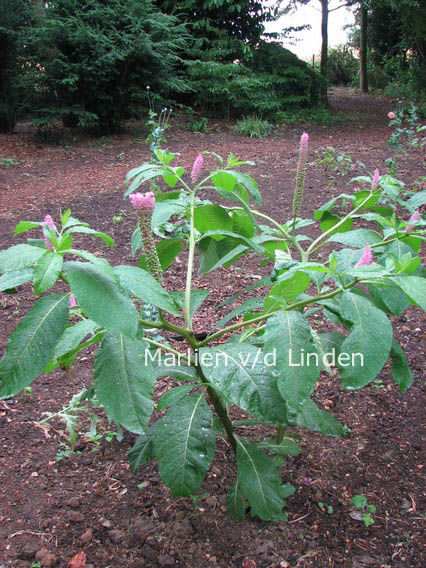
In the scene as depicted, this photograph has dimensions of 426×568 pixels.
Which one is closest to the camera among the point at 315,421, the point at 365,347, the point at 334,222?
the point at 365,347

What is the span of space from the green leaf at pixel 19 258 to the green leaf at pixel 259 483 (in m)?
1.00

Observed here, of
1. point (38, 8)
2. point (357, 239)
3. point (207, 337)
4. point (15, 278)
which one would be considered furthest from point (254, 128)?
point (15, 278)

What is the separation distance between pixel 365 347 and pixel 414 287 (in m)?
0.18

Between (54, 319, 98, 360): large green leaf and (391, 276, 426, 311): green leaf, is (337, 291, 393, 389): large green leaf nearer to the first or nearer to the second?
(391, 276, 426, 311): green leaf

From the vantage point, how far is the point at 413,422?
87.0 inches

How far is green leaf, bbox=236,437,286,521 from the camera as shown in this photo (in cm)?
153

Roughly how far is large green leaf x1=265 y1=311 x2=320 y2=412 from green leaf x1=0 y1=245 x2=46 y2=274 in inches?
22.9

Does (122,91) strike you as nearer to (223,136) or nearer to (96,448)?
(223,136)

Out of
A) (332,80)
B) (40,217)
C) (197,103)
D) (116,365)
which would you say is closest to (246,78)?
(197,103)

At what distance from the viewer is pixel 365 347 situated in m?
1.11

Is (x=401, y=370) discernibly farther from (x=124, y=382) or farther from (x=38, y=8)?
(x=38, y=8)

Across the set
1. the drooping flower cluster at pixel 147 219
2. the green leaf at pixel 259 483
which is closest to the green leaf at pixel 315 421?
the green leaf at pixel 259 483

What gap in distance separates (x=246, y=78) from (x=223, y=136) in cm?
185

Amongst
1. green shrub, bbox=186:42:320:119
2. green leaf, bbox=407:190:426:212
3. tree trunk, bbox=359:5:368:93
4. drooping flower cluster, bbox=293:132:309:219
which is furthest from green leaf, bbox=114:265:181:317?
tree trunk, bbox=359:5:368:93
